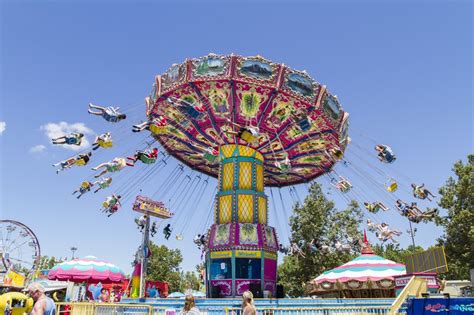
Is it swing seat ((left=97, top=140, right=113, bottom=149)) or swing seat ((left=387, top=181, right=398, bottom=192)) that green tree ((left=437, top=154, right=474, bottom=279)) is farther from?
swing seat ((left=97, top=140, right=113, bottom=149))

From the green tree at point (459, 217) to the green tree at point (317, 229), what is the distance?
6.80 m

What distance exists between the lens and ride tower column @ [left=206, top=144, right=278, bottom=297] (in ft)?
62.9

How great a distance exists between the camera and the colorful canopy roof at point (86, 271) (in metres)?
22.3

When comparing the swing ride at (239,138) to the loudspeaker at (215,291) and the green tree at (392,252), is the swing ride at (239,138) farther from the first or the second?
the green tree at (392,252)

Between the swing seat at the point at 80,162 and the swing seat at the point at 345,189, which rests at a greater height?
the swing seat at the point at 80,162

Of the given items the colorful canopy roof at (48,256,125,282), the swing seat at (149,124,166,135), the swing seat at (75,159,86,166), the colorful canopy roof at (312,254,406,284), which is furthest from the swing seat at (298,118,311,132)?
the colorful canopy roof at (48,256,125,282)

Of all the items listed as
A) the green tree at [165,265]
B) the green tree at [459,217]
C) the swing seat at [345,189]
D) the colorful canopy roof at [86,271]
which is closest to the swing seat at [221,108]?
the swing seat at [345,189]

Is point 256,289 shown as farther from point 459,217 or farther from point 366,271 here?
point 459,217

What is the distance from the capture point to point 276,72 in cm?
1814

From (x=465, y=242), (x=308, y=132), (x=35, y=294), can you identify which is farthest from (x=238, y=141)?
(x=465, y=242)

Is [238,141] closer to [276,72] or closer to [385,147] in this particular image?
[276,72]

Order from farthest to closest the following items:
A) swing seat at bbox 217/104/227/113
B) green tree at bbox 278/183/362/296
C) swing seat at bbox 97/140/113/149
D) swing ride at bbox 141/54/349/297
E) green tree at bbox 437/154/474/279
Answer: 1. green tree at bbox 278/183/362/296
2. green tree at bbox 437/154/474/279
3. swing seat at bbox 217/104/227/113
4. swing ride at bbox 141/54/349/297
5. swing seat at bbox 97/140/113/149

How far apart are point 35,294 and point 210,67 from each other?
13929 millimetres

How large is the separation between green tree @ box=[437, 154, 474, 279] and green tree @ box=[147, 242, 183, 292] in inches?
1294
